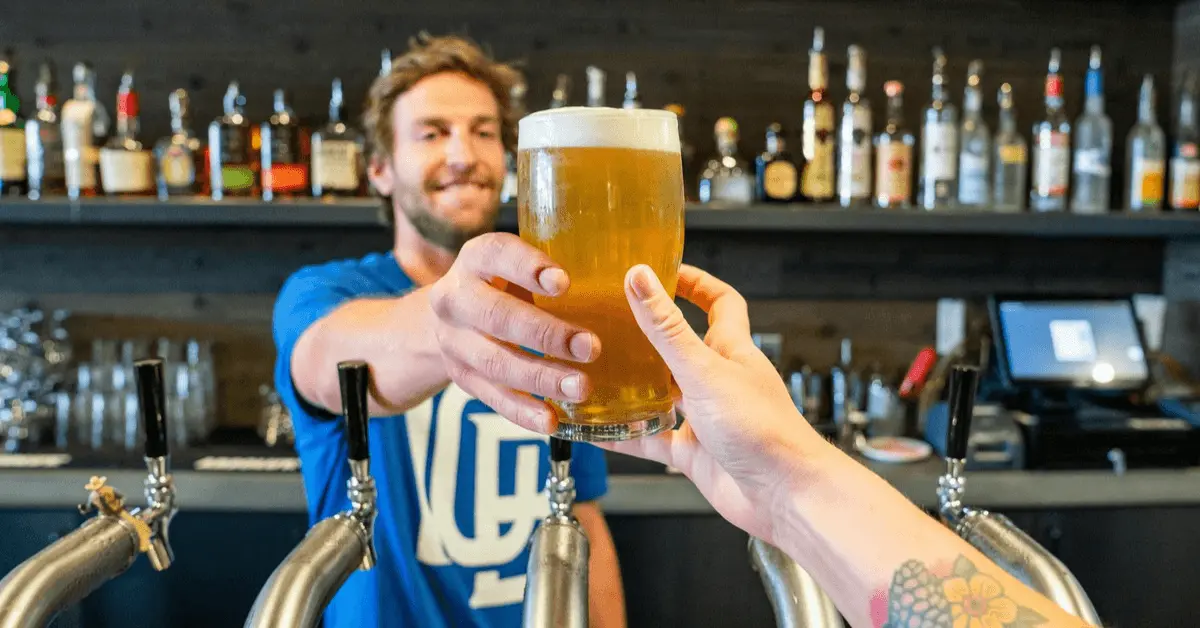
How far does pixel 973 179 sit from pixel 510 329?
200 centimetres

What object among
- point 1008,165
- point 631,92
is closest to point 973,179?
point 1008,165

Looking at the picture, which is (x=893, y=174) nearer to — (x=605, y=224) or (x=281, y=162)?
(x=281, y=162)

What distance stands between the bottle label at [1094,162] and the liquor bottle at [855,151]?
1.91 feet

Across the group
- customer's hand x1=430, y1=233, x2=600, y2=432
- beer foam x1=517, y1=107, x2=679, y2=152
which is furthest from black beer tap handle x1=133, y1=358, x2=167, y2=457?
beer foam x1=517, y1=107, x2=679, y2=152

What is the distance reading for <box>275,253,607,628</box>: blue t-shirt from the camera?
126cm

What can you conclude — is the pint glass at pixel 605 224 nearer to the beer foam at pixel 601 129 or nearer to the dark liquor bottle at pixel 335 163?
the beer foam at pixel 601 129

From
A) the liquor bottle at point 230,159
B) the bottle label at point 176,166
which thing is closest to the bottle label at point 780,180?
the liquor bottle at point 230,159

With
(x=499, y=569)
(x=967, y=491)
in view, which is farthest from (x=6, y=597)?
(x=967, y=491)

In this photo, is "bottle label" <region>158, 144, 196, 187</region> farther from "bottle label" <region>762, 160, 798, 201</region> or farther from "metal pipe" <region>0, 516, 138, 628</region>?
"metal pipe" <region>0, 516, 138, 628</region>

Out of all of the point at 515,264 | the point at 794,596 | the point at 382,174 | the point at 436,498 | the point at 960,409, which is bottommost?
the point at 436,498

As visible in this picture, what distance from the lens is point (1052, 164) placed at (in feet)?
7.62

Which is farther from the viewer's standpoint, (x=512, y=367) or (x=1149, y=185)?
(x=1149, y=185)

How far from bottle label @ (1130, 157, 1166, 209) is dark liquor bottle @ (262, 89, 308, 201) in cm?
218

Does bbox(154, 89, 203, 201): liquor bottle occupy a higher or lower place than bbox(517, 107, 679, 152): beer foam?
higher
